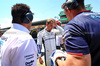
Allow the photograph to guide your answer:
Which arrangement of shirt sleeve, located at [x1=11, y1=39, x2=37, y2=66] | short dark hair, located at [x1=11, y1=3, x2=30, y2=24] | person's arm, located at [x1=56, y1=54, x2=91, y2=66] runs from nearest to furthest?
person's arm, located at [x1=56, y1=54, x2=91, y2=66] < shirt sleeve, located at [x1=11, y1=39, x2=37, y2=66] < short dark hair, located at [x1=11, y1=3, x2=30, y2=24]

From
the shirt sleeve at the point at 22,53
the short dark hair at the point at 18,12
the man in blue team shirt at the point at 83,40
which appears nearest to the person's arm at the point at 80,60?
the man in blue team shirt at the point at 83,40

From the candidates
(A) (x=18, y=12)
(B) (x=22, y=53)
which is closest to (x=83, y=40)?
(B) (x=22, y=53)

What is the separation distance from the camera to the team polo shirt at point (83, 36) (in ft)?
2.40

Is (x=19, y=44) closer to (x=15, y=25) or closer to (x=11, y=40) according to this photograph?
(x=11, y=40)

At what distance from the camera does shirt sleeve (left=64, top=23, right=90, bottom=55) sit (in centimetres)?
73

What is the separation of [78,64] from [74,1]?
767 millimetres

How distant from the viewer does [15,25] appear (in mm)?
1076

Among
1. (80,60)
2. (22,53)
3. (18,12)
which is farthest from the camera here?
(18,12)

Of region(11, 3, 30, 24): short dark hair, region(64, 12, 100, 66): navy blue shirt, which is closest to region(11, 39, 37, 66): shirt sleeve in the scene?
region(11, 3, 30, 24): short dark hair

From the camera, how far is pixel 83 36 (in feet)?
2.48

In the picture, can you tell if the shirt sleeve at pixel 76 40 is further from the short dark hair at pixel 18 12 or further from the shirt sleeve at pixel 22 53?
the short dark hair at pixel 18 12

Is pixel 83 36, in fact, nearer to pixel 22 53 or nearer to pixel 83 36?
pixel 83 36

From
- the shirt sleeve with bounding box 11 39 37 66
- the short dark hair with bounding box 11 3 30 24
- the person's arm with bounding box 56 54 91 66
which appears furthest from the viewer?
the short dark hair with bounding box 11 3 30 24

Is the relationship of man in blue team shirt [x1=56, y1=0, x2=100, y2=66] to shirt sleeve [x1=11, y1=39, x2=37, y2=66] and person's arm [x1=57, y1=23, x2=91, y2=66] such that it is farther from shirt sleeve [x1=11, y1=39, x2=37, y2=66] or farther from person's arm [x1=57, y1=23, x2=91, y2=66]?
shirt sleeve [x1=11, y1=39, x2=37, y2=66]
